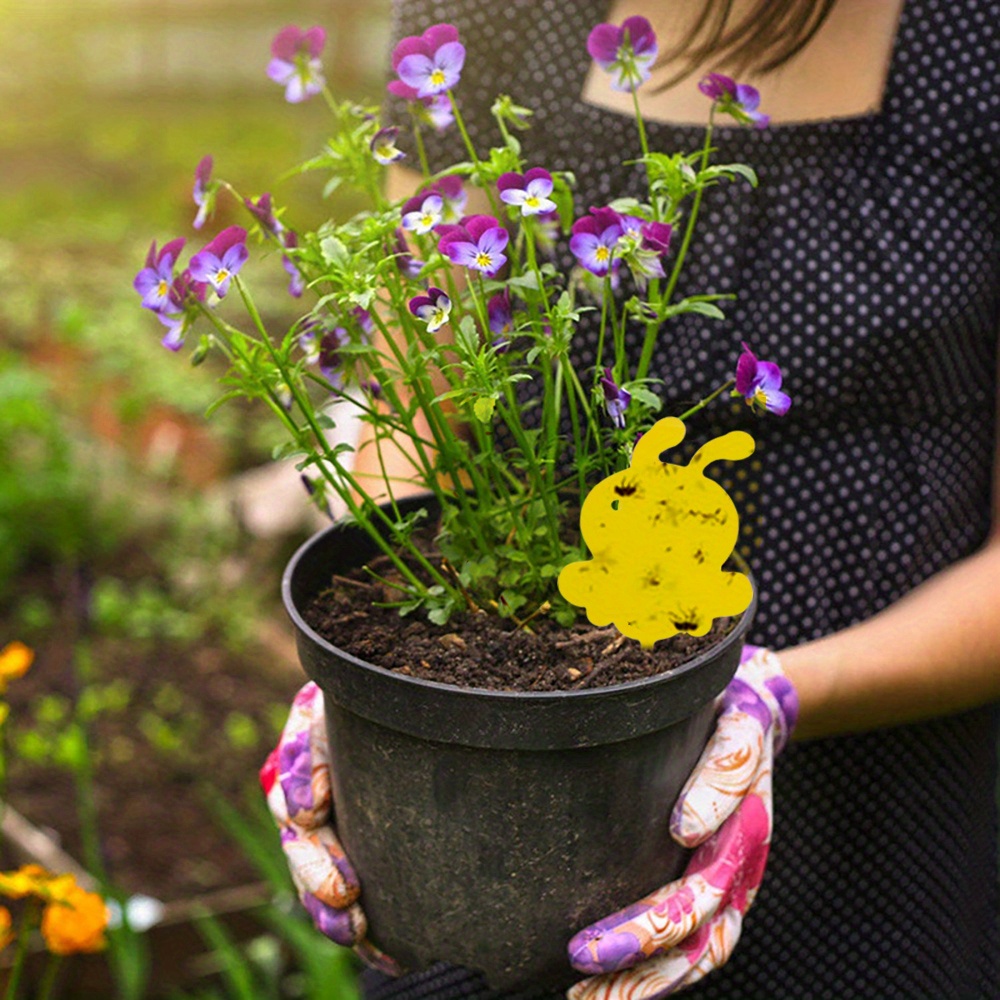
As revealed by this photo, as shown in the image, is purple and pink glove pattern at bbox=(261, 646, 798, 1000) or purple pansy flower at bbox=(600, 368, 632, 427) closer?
purple pansy flower at bbox=(600, 368, 632, 427)

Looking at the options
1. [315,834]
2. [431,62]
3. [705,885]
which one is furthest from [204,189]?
[705,885]

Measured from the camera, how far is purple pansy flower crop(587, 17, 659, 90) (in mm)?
847

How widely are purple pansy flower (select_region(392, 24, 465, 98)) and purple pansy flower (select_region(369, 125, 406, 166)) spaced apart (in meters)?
0.04

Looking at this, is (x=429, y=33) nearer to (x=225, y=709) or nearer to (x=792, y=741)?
(x=792, y=741)

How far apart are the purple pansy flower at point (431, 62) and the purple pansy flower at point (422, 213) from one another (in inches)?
2.8

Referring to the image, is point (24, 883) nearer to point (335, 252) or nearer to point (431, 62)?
point (335, 252)

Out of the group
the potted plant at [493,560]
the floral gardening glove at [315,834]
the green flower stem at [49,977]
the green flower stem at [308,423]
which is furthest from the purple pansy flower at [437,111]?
the green flower stem at [49,977]

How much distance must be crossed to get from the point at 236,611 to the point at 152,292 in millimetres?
2184

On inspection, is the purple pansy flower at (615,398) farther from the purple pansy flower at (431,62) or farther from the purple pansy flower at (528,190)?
the purple pansy flower at (431,62)

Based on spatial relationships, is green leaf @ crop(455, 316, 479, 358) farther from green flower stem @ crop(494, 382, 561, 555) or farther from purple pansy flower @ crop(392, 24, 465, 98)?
purple pansy flower @ crop(392, 24, 465, 98)

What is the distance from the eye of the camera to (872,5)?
1198mm

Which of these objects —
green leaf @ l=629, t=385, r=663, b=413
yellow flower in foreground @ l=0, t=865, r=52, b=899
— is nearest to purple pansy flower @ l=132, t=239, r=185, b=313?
green leaf @ l=629, t=385, r=663, b=413

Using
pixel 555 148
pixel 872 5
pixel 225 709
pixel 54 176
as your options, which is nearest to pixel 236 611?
pixel 225 709

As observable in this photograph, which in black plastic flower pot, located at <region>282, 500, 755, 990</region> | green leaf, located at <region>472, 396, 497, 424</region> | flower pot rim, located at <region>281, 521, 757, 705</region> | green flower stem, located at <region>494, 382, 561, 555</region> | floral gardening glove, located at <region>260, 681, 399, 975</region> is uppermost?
green leaf, located at <region>472, 396, 497, 424</region>
